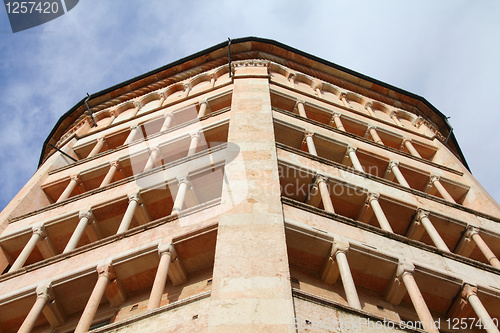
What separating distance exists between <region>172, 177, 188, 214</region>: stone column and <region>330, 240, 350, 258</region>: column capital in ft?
14.4

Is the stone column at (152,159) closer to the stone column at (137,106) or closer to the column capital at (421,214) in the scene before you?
the stone column at (137,106)

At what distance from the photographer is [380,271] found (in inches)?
500

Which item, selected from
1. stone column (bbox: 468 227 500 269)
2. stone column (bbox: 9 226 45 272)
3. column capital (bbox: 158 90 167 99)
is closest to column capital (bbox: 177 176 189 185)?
stone column (bbox: 9 226 45 272)

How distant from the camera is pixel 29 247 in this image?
15.4m

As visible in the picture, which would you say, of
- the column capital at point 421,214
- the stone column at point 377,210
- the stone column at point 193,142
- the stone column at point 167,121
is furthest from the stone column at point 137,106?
the column capital at point 421,214

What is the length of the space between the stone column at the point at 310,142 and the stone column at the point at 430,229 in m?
4.15

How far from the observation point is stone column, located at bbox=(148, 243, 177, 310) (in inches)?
412

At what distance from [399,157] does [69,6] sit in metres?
16.2

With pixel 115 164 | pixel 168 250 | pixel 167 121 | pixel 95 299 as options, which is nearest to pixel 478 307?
pixel 168 250

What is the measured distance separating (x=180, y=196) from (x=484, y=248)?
31.7 ft

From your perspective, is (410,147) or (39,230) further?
(410,147)

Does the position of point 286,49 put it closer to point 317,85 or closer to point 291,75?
point 291,75

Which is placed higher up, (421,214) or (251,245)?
(421,214)

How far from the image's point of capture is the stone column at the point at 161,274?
10.5m
